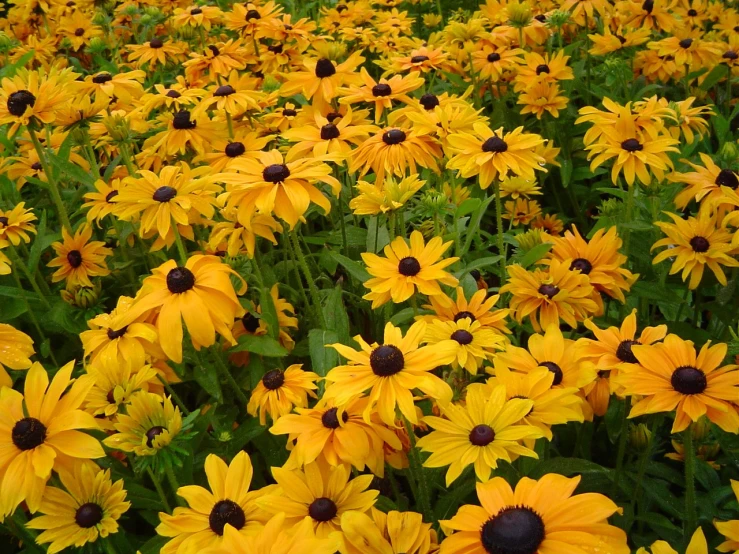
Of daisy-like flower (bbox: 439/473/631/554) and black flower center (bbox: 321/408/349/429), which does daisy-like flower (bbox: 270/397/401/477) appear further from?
daisy-like flower (bbox: 439/473/631/554)

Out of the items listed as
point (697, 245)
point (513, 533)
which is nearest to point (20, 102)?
point (513, 533)

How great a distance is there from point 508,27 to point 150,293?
7.27ft

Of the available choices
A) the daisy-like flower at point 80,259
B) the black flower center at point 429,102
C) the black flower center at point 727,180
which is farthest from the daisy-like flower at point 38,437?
the black flower center at point 727,180

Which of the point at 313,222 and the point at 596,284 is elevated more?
the point at 596,284

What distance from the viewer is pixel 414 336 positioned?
1.14m

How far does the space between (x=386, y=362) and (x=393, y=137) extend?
0.80 m

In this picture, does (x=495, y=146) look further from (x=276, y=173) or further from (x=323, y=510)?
(x=323, y=510)

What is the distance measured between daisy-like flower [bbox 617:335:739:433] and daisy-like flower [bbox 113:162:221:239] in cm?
94

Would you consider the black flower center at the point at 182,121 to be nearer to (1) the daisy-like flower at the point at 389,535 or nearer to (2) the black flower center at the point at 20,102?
(2) the black flower center at the point at 20,102

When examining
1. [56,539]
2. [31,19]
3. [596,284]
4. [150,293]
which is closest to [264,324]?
[150,293]

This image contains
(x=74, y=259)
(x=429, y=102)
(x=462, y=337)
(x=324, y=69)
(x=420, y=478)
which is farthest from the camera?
(x=324, y=69)

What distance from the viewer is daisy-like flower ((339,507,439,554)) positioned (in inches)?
37.0

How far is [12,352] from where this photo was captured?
4.45 feet

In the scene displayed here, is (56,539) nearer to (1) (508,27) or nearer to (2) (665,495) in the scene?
(2) (665,495)
